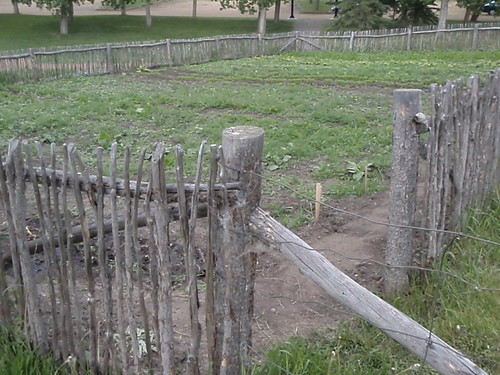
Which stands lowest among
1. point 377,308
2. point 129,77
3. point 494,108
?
point 129,77

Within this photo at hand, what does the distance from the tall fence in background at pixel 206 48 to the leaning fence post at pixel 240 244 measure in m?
13.7

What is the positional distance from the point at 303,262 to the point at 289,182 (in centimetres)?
393

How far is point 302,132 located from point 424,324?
5.19 m

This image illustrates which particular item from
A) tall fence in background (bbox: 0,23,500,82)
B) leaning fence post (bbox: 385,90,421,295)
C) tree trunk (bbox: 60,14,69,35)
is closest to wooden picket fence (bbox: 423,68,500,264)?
leaning fence post (bbox: 385,90,421,295)

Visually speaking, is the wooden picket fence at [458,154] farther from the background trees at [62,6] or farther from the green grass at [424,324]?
the background trees at [62,6]

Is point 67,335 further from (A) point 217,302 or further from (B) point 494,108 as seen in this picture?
(B) point 494,108

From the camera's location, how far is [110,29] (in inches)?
1395

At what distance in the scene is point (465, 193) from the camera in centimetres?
450

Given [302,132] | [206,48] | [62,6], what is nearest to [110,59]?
[206,48]

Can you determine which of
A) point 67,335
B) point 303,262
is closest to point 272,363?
point 303,262

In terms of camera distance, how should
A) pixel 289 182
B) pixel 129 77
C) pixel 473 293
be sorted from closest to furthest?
pixel 473 293 → pixel 289 182 → pixel 129 77

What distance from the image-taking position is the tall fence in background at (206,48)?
15.7 m

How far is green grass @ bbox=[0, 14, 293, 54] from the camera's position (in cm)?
3128

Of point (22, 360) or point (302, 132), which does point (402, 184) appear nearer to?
point (22, 360)
